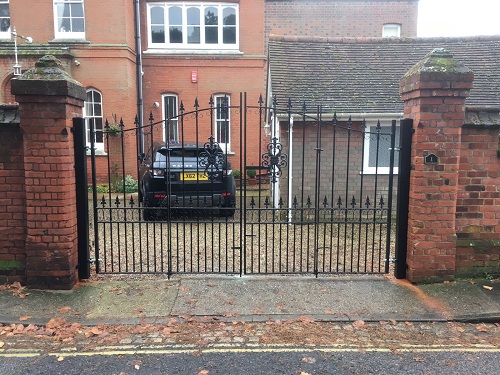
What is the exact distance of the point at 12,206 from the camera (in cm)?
487

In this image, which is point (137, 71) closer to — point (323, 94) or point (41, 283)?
point (323, 94)

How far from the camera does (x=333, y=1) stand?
16672 mm

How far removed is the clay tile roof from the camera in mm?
9641

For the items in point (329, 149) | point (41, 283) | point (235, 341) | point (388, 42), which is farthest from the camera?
point (388, 42)

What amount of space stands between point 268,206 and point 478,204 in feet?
19.3

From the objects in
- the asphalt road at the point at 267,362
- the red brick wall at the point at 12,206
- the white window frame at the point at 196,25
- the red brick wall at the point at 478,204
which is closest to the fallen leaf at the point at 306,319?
the asphalt road at the point at 267,362

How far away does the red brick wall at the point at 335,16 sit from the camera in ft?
54.7

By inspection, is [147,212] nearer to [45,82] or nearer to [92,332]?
[45,82]

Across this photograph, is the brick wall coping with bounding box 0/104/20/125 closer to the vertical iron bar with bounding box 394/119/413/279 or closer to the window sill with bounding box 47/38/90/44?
the vertical iron bar with bounding box 394/119/413/279

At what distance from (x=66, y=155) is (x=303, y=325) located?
3299 millimetres

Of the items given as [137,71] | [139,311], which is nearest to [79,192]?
[139,311]

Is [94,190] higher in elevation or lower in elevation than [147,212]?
higher

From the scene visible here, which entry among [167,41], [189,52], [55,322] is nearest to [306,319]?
[55,322]

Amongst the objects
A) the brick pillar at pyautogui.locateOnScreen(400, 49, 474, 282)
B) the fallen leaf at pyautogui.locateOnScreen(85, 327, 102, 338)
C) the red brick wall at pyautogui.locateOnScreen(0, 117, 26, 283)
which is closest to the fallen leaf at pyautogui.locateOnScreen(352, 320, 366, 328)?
the brick pillar at pyautogui.locateOnScreen(400, 49, 474, 282)
